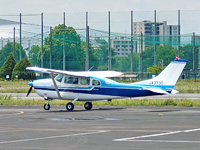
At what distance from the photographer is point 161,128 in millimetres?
17109

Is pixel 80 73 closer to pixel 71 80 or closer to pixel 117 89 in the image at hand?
pixel 71 80

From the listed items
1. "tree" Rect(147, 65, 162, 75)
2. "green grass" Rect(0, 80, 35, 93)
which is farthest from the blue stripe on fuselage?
"tree" Rect(147, 65, 162, 75)

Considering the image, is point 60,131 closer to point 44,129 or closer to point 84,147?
point 44,129

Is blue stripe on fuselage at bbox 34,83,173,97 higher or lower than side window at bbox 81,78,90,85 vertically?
lower

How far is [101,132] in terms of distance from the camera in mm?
16109

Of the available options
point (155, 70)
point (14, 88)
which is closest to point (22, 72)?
point (155, 70)

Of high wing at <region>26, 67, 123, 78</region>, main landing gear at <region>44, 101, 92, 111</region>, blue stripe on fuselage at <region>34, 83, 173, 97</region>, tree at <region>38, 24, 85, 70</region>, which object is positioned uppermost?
tree at <region>38, 24, 85, 70</region>

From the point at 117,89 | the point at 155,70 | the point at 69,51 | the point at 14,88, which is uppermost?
the point at 69,51

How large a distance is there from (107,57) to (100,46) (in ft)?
6.50

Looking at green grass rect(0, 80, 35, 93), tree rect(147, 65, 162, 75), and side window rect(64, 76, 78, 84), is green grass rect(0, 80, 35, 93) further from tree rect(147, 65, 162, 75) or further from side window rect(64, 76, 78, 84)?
tree rect(147, 65, 162, 75)

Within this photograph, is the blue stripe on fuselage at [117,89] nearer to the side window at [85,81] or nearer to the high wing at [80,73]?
the side window at [85,81]

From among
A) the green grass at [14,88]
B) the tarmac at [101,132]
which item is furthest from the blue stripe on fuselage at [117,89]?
the green grass at [14,88]

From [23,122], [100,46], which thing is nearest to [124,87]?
[23,122]

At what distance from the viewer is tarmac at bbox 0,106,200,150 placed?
520 inches
